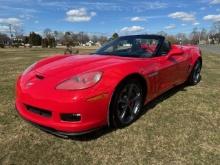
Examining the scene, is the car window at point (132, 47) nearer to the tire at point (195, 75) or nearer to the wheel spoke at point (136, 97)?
the wheel spoke at point (136, 97)

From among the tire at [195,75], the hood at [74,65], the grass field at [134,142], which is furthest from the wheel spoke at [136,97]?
the tire at [195,75]

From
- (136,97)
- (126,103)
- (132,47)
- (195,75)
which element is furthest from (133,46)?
(195,75)

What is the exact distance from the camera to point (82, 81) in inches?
133

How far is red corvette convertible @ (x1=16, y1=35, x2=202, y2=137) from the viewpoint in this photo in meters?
3.28

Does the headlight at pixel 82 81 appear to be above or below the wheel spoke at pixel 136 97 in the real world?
above

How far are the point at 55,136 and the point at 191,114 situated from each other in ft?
7.45

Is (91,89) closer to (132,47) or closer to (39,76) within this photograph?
(39,76)

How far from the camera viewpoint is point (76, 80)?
3410mm

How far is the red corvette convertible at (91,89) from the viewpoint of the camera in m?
3.28

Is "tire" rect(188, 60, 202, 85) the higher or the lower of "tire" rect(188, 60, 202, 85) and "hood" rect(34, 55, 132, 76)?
the lower

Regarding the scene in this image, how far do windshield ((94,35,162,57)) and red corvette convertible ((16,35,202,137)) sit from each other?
18 mm

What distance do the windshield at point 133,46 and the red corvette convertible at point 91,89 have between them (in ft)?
0.06

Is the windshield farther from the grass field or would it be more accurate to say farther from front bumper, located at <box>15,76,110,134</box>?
front bumper, located at <box>15,76,110,134</box>

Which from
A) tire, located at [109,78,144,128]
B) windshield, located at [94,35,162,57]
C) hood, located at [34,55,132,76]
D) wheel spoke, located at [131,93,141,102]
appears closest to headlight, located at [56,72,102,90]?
hood, located at [34,55,132,76]
